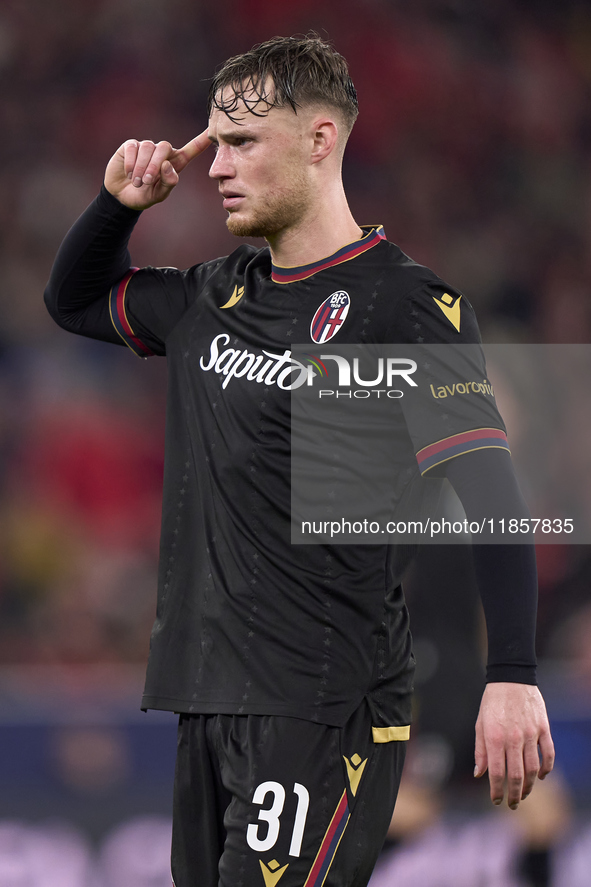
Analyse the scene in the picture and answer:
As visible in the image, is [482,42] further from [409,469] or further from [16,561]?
[409,469]

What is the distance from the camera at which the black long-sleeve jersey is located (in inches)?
75.6

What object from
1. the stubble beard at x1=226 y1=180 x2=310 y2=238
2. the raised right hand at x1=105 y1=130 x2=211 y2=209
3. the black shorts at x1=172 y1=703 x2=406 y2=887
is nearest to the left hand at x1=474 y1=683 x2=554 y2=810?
the black shorts at x1=172 y1=703 x2=406 y2=887

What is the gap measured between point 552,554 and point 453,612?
137 cm

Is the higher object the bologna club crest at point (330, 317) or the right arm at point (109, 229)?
the right arm at point (109, 229)

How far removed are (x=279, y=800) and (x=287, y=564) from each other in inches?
16.7

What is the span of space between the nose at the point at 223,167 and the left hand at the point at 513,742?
1.12 metres

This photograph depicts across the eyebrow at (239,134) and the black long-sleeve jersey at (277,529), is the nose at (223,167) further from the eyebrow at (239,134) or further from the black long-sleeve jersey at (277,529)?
the black long-sleeve jersey at (277,529)

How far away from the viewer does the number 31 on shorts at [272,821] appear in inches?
73.2

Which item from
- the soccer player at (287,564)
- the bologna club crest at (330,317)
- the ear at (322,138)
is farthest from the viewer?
the ear at (322,138)

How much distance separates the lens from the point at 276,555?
1.97 metres

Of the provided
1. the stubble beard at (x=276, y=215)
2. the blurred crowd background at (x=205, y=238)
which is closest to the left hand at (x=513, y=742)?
the stubble beard at (x=276, y=215)

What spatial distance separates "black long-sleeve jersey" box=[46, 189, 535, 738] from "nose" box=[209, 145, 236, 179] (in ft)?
0.72

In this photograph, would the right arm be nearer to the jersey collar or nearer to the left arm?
the jersey collar

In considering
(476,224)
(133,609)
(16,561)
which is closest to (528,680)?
(133,609)
